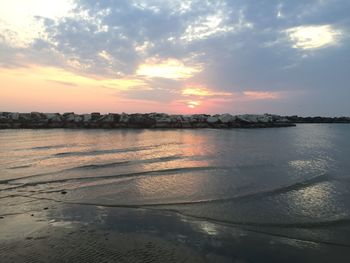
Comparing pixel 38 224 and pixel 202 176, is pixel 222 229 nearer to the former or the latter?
pixel 38 224

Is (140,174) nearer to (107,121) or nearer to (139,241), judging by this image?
(139,241)

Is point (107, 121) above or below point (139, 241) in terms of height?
above

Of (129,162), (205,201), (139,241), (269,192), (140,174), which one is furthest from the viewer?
(129,162)

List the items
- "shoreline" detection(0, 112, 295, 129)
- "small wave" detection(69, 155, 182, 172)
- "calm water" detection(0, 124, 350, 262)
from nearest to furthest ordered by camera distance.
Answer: "calm water" detection(0, 124, 350, 262) < "small wave" detection(69, 155, 182, 172) < "shoreline" detection(0, 112, 295, 129)

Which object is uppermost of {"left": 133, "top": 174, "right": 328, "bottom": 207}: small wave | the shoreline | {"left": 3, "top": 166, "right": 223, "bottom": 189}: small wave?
the shoreline

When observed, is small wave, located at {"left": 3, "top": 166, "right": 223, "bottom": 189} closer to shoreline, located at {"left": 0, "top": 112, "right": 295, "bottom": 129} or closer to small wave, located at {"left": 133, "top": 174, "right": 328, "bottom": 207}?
small wave, located at {"left": 133, "top": 174, "right": 328, "bottom": 207}

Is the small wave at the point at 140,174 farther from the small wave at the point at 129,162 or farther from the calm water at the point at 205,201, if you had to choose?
the small wave at the point at 129,162

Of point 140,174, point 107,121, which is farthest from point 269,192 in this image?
point 107,121

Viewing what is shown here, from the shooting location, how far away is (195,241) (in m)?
5.99

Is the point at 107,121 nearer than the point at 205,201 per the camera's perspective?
No

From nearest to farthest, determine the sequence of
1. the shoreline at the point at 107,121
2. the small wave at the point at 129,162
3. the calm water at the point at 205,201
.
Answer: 1. the calm water at the point at 205,201
2. the small wave at the point at 129,162
3. the shoreline at the point at 107,121

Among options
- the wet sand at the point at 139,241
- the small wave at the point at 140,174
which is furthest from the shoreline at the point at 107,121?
the wet sand at the point at 139,241

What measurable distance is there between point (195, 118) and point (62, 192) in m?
47.6

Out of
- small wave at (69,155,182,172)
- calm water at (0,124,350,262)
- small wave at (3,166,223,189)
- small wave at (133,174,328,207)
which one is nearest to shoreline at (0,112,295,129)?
small wave at (69,155,182,172)
